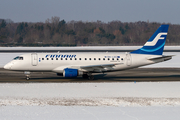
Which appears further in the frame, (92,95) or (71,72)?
(71,72)

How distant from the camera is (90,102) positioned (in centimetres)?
1877

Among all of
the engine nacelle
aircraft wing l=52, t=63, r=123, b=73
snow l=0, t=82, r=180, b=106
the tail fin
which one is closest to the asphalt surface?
the engine nacelle

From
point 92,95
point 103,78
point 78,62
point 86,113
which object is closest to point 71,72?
point 78,62

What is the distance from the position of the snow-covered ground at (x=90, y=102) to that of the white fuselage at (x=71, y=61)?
21.3 ft

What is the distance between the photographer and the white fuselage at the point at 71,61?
1236 inches

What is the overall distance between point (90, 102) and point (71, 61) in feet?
44.3

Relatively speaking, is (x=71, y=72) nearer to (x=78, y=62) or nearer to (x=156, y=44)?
(x=78, y=62)

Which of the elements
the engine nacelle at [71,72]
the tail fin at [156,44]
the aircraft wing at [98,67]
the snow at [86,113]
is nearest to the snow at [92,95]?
the snow at [86,113]

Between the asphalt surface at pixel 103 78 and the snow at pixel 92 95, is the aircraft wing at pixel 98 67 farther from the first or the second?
the snow at pixel 92 95

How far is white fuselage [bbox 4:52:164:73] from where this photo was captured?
103ft

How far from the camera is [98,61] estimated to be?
32.2m

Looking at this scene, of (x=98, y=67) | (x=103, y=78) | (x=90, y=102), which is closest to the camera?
(x=90, y=102)

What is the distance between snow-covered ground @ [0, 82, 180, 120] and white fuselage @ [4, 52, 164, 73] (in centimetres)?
650

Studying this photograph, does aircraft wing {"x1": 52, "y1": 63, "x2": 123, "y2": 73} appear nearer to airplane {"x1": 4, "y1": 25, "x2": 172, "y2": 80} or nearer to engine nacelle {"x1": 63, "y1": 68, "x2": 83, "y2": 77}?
airplane {"x1": 4, "y1": 25, "x2": 172, "y2": 80}
